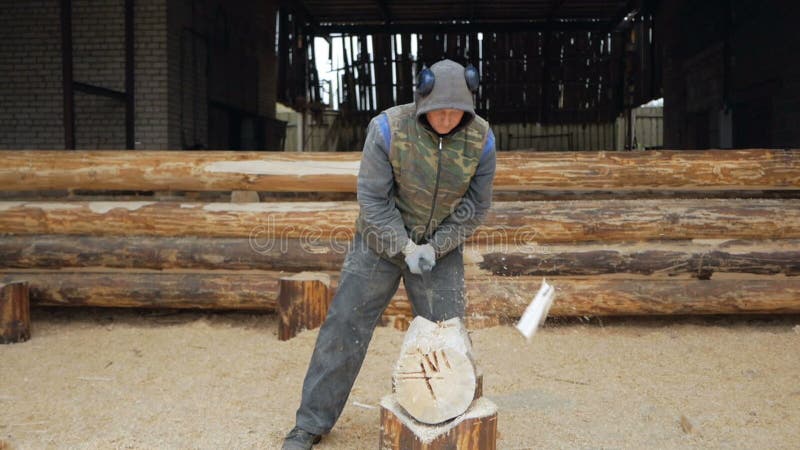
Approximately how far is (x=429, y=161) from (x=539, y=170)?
3175 mm

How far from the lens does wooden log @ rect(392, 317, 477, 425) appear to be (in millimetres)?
2975

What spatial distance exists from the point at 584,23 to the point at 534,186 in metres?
13.0

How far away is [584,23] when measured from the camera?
18000 mm

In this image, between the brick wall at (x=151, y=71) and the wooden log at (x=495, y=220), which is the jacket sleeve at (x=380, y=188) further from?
the brick wall at (x=151, y=71)

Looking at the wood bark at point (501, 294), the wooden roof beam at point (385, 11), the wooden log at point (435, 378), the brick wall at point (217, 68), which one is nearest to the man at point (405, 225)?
the wooden log at point (435, 378)

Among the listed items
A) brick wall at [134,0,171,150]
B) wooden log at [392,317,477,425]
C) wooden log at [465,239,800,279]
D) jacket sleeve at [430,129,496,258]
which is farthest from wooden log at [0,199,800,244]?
brick wall at [134,0,171,150]

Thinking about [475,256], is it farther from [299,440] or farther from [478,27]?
[478,27]

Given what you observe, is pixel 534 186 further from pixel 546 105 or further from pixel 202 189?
pixel 546 105

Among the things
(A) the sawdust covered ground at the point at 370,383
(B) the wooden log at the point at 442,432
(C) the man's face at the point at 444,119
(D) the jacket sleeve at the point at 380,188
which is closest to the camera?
(B) the wooden log at the point at 442,432

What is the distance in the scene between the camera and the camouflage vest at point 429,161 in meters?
3.26

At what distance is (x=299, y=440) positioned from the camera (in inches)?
137

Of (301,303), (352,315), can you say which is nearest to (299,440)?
(352,315)

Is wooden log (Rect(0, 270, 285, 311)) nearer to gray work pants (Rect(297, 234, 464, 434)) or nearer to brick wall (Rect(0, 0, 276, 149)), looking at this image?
gray work pants (Rect(297, 234, 464, 434))

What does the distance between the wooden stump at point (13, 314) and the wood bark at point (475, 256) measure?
55cm
